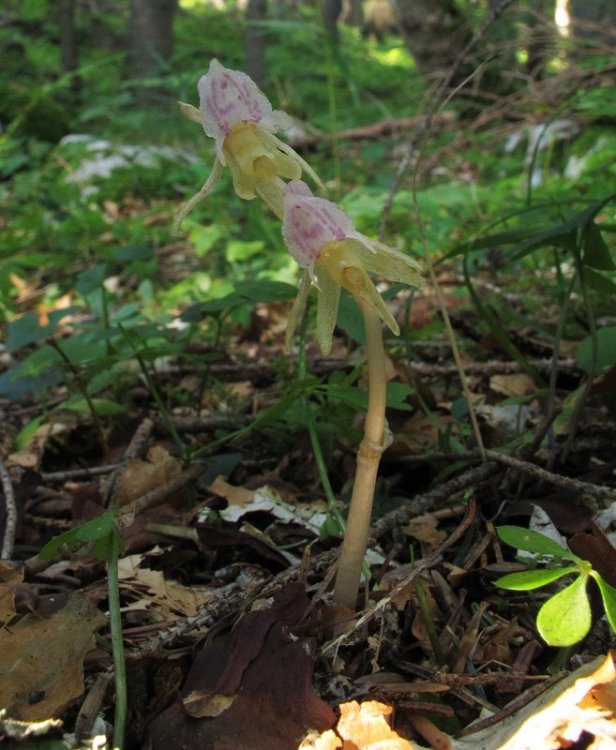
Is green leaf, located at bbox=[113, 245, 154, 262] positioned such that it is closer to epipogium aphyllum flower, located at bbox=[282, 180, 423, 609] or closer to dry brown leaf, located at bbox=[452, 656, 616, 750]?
epipogium aphyllum flower, located at bbox=[282, 180, 423, 609]

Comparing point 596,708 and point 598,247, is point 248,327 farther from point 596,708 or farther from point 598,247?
point 596,708

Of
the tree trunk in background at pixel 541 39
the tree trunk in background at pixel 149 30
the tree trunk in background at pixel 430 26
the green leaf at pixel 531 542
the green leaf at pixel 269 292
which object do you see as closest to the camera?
the green leaf at pixel 531 542

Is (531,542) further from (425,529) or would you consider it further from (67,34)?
(67,34)

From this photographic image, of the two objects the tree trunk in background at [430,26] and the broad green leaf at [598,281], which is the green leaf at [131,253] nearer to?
the broad green leaf at [598,281]

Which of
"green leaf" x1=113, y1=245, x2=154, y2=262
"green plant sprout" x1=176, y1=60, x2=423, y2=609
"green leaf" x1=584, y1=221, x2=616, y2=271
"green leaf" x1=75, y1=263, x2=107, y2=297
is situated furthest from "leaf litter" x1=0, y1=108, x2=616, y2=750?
"green leaf" x1=113, y1=245, x2=154, y2=262

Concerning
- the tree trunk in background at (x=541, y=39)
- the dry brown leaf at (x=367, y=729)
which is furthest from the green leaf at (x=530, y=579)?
the tree trunk in background at (x=541, y=39)

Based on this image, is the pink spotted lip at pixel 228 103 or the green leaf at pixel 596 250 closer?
the pink spotted lip at pixel 228 103

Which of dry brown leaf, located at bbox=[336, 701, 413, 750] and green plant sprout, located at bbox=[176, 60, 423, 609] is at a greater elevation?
green plant sprout, located at bbox=[176, 60, 423, 609]
